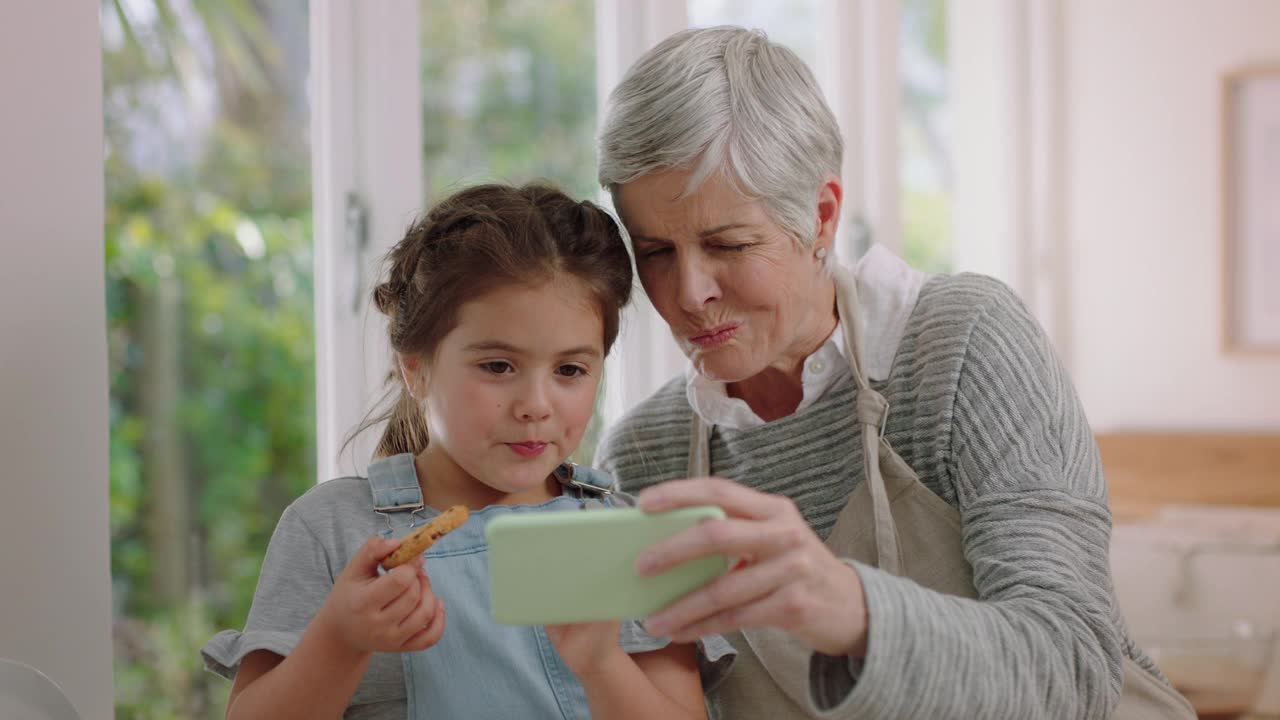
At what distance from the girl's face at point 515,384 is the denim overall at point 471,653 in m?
0.08

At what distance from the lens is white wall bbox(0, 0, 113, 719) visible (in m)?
1.38

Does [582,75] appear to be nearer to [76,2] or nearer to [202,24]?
[202,24]

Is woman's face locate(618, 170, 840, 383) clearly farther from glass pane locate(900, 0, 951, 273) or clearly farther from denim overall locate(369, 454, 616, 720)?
glass pane locate(900, 0, 951, 273)

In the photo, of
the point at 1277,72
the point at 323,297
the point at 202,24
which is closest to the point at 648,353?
the point at 323,297

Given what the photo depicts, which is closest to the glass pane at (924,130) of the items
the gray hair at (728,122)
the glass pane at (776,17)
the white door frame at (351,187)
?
the glass pane at (776,17)

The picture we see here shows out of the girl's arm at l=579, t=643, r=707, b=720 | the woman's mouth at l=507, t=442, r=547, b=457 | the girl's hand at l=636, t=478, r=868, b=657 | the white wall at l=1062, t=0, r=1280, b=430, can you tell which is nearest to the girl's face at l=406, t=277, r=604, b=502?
the woman's mouth at l=507, t=442, r=547, b=457

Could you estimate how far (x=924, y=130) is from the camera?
14.0 feet

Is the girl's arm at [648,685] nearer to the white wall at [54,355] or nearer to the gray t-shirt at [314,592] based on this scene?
the gray t-shirt at [314,592]

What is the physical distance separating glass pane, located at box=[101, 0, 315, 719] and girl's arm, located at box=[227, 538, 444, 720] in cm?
64

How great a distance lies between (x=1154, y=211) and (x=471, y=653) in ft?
11.6

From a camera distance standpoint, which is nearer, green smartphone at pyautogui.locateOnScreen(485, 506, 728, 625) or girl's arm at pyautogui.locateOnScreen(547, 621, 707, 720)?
green smartphone at pyautogui.locateOnScreen(485, 506, 728, 625)

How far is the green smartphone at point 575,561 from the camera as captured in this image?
99 cm

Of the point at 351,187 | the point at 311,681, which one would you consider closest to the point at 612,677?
the point at 311,681

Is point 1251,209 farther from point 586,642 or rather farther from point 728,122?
point 586,642
